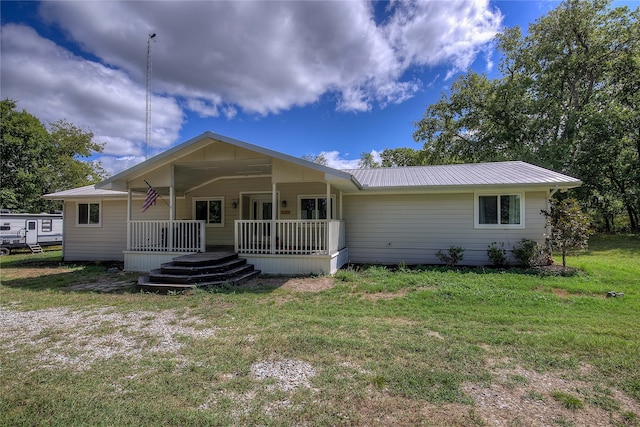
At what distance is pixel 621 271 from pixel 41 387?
12.0 m

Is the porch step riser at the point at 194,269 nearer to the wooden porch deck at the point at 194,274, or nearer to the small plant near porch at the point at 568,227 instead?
the wooden porch deck at the point at 194,274

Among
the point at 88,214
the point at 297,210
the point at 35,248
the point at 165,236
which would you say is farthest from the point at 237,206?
the point at 35,248

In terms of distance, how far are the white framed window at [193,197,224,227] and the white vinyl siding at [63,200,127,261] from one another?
296cm

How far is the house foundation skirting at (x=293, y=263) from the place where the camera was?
847 centimetres

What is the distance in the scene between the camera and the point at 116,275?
9.02 meters

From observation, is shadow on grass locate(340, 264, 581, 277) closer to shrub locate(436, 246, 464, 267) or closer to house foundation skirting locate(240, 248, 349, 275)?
shrub locate(436, 246, 464, 267)

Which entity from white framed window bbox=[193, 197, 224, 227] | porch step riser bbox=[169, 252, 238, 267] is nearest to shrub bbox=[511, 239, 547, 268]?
porch step riser bbox=[169, 252, 238, 267]

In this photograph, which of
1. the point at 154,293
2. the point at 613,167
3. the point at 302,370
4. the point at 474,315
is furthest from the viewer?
the point at 613,167

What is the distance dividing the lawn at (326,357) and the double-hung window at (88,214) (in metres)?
7.07

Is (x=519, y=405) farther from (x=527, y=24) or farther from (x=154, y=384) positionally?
(x=527, y=24)

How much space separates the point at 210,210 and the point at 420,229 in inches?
325

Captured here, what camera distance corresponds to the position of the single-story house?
866 cm

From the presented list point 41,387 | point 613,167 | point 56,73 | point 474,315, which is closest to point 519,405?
point 474,315

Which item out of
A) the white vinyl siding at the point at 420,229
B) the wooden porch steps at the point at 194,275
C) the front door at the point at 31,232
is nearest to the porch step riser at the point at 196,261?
the wooden porch steps at the point at 194,275
